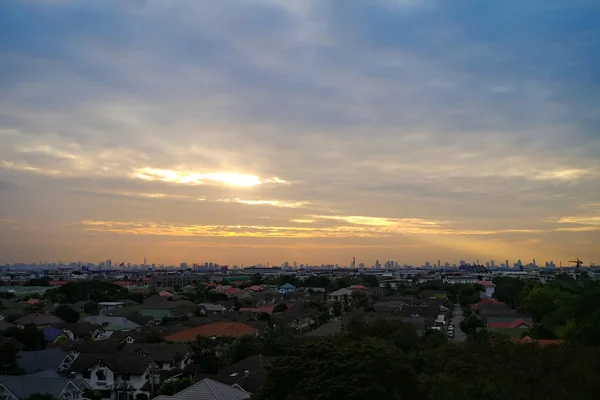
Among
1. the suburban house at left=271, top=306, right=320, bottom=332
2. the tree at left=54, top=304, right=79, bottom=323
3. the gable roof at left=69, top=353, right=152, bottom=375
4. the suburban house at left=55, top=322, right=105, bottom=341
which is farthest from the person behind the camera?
the tree at left=54, top=304, right=79, bottom=323

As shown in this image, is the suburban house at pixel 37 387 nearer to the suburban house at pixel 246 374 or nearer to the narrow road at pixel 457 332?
the suburban house at pixel 246 374

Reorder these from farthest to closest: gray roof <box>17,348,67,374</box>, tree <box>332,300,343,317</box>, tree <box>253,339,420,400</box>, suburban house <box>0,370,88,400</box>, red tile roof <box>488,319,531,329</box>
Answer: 1. tree <box>332,300,343,317</box>
2. red tile roof <box>488,319,531,329</box>
3. gray roof <box>17,348,67,374</box>
4. suburban house <box>0,370,88,400</box>
5. tree <box>253,339,420,400</box>

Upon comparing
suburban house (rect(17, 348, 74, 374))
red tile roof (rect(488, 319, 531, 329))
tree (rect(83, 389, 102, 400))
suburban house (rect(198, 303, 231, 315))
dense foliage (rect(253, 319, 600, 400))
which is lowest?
tree (rect(83, 389, 102, 400))

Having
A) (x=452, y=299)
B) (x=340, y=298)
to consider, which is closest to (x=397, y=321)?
(x=340, y=298)

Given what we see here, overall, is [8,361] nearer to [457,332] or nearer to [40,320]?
[40,320]

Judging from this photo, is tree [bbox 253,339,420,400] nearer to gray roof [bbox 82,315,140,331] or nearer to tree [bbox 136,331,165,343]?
tree [bbox 136,331,165,343]

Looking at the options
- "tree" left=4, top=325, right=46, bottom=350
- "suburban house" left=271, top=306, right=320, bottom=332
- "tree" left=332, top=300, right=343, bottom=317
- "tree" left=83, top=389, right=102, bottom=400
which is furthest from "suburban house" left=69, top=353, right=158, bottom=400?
"tree" left=332, top=300, right=343, bottom=317

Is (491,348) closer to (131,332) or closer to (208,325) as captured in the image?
(208,325)
